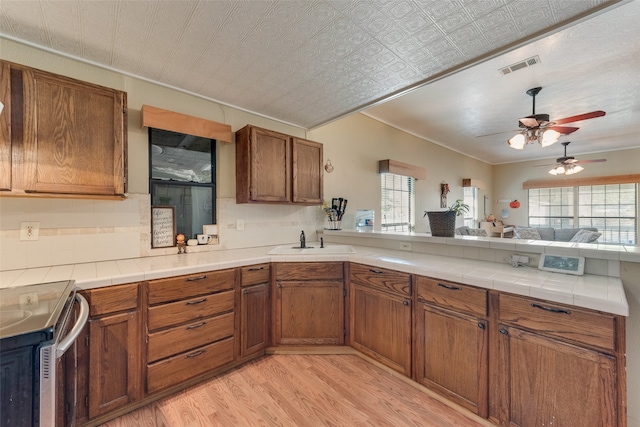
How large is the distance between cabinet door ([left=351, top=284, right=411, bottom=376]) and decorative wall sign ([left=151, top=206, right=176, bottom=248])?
1692 mm

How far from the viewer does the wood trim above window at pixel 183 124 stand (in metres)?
2.16

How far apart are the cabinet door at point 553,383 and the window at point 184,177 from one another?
2546 mm

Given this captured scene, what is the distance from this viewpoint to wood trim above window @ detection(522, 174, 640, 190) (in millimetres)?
5902

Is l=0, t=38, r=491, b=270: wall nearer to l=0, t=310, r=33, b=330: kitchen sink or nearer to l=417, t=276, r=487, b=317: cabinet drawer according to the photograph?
l=0, t=310, r=33, b=330: kitchen sink

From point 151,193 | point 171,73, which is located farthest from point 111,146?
point 171,73

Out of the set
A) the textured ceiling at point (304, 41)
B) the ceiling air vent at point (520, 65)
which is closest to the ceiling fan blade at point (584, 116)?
the textured ceiling at point (304, 41)

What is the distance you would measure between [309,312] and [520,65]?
3.01 m

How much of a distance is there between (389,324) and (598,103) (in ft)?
13.2

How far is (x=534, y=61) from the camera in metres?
2.46

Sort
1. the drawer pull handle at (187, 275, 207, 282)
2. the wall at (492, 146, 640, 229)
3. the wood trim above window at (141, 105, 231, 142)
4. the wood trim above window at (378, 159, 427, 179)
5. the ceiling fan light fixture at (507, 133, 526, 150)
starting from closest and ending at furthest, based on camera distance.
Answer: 1. the drawer pull handle at (187, 275, 207, 282)
2. the wood trim above window at (141, 105, 231, 142)
3. the ceiling fan light fixture at (507, 133, 526, 150)
4. the wood trim above window at (378, 159, 427, 179)
5. the wall at (492, 146, 640, 229)

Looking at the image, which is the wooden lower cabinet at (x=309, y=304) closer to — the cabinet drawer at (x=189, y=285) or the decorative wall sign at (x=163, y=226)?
the cabinet drawer at (x=189, y=285)

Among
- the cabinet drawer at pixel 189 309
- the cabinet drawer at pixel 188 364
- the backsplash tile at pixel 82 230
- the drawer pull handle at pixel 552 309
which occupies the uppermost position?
the backsplash tile at pixel 82 230

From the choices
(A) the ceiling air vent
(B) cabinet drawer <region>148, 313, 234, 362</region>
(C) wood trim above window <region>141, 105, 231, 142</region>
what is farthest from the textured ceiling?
(B) cabinet drawer <region>148, 313, 234, 362</region>

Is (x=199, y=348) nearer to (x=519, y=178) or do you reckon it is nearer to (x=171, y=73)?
(x=171, y=73)
